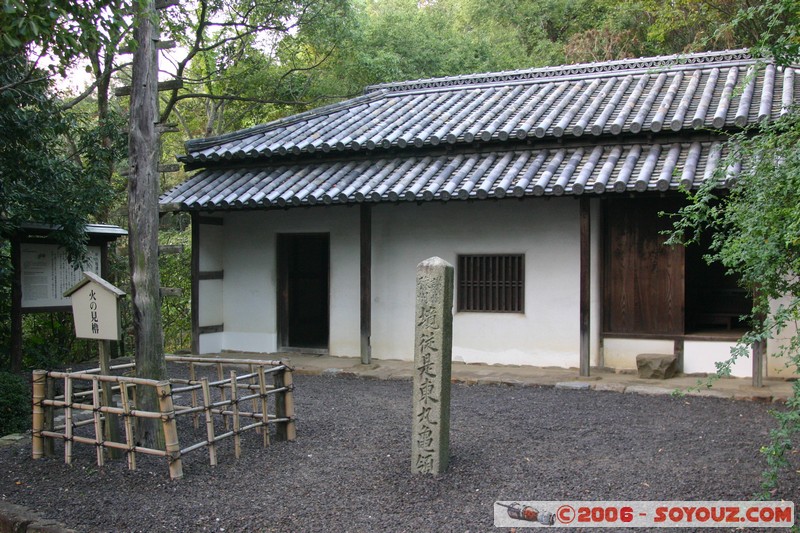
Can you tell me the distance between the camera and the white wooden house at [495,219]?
988 centimetres

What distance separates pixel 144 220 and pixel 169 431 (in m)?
2.03

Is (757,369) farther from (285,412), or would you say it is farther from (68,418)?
(68,418)

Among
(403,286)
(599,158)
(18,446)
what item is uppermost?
(599,158)

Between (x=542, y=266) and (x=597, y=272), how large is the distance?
2.70ft

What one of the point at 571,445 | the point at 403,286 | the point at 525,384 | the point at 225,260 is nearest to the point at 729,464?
the point at 571,445

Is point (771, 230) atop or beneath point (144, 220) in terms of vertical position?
beneath

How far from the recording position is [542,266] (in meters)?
10.7

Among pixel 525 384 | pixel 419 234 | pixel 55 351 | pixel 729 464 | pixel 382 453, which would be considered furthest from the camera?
pixel 55 351

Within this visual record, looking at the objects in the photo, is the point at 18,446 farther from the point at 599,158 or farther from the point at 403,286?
the point at 599,158

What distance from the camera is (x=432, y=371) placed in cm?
569

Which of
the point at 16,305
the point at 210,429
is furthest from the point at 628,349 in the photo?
the point at 16,305

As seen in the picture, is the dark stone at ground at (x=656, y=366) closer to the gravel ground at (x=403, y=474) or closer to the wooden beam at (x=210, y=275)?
the gravel ground at (x=403, y=474)

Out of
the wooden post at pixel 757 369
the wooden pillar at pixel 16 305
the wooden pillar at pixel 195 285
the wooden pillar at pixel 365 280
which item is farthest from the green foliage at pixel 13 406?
the wooden post at pixel 757 369

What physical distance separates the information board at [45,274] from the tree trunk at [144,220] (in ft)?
16.9
